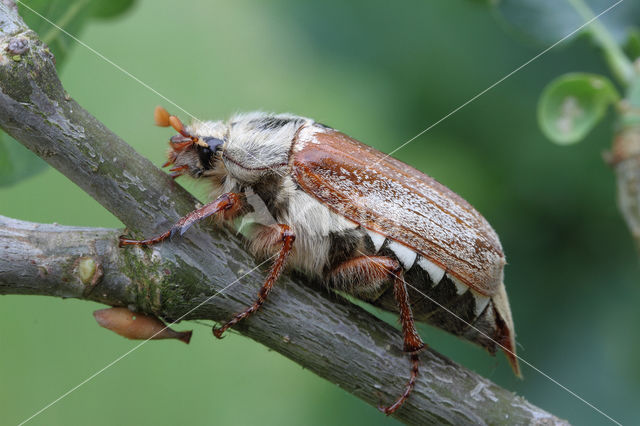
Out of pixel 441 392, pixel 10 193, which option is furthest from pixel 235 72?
pixel 441 392

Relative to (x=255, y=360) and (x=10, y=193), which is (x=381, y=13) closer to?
(x=255, y=360)

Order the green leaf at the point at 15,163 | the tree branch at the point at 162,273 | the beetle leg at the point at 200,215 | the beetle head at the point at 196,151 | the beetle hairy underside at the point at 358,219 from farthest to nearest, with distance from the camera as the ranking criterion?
the beetle head at the point at 196,151
the beetle hairy underside at the point at 358,219
the green leaf at the point at 15,163
the beetle leg at the point at 200,215
the tree branch at the point at 162,273

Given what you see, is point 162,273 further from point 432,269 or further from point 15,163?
point 432,269

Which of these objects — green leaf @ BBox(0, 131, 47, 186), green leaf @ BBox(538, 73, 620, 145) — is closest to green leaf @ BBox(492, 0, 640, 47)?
green leaf @ BBox(538, 73, 620, 145)

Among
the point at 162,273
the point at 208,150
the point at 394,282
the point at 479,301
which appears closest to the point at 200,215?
the point at 162,273

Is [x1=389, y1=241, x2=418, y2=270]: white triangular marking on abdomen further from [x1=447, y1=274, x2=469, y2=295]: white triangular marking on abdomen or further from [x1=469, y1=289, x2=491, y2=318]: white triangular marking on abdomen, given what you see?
[x1=469, y1=289, x2=491, y2=318]: white triangular marking on abdomen

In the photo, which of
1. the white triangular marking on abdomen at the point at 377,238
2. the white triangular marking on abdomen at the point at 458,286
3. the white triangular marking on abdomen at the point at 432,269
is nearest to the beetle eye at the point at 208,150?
the white triangular marking on abdomen at the point at 377,238

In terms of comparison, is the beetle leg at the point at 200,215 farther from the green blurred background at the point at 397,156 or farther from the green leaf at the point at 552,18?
the green leaf at the point at 552,18
